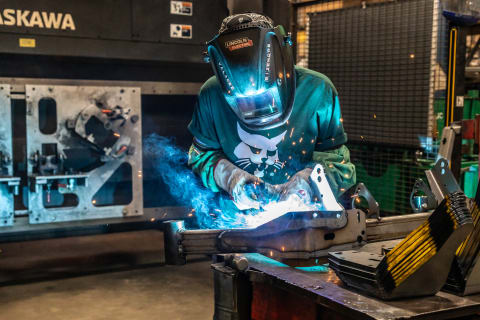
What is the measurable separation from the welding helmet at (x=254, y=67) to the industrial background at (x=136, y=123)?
1.86 meters

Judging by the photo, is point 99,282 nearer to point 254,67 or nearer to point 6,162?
point 6,162

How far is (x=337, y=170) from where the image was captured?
2.51 m

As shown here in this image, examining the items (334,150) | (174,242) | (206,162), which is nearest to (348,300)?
(174,242)

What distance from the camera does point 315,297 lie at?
1588mm

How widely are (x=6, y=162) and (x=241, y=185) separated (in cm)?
269

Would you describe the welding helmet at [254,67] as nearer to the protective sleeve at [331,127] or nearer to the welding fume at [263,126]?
the welding fume at [263,126]

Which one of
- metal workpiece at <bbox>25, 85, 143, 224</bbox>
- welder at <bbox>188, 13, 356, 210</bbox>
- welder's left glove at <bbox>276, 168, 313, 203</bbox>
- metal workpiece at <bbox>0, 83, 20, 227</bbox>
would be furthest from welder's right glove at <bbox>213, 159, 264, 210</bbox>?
metal workpiece at <bbox>0, 83, 20, 227</bbox>

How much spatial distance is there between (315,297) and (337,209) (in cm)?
54

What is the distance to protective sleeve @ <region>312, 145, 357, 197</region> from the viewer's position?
2488mm

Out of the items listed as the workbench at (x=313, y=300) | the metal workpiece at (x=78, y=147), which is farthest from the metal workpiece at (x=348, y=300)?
the metal workpiece at (x=78, y=147)

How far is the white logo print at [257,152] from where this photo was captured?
278 centimetres

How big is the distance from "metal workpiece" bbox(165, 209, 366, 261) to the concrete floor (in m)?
1.79

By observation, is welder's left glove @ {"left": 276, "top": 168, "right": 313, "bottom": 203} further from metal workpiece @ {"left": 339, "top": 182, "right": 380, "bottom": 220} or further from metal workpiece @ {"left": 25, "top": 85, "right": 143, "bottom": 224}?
metal workpiece @ {"left": 25, "top": 85, "right": 143, "bottom": 224}

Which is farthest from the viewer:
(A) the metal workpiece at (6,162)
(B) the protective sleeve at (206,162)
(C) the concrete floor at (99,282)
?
(A) the metal workpiece at (6,162)
